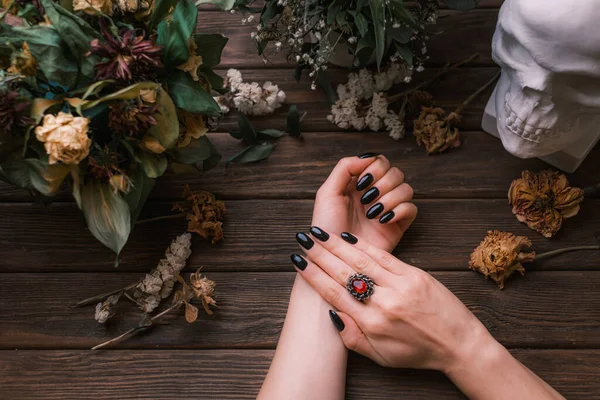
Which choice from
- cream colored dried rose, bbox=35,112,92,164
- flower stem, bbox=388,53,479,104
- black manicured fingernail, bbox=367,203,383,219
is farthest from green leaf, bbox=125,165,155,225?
flower stem, bbox=388,53,479,104

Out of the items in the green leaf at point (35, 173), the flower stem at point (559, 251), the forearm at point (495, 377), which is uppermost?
the green leaf at point (35, 173)

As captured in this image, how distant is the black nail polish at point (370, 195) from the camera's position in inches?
36.9

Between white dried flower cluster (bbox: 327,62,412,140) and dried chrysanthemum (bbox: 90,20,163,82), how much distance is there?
438 millimetres

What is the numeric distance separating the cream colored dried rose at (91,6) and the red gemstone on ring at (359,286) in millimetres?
547

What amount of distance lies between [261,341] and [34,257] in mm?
453

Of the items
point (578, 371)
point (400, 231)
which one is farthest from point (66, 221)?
point (578, 371)

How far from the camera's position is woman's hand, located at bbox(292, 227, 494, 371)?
2.82 feet

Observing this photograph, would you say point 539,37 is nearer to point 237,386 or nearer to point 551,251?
point 551,251

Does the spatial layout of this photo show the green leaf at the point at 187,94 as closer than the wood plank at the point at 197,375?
Yes

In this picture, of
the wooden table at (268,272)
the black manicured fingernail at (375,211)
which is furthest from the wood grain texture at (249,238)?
the black manicured fingernail at (375,211)

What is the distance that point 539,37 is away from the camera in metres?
0.68

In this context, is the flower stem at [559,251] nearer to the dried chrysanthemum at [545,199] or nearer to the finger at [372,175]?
the dried chrysanthemum at [545,199]

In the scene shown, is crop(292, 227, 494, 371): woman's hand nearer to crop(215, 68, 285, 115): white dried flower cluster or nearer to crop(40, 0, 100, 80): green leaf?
crop(215, 68, 285, 115): white dried flower cluster

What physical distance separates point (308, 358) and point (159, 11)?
580 millimetres
